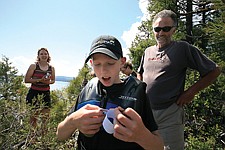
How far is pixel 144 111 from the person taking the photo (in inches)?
43.3

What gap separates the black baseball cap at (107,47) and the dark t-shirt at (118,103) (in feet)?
0.50

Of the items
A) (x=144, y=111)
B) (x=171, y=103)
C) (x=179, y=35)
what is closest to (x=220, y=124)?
(x=179, y=35)

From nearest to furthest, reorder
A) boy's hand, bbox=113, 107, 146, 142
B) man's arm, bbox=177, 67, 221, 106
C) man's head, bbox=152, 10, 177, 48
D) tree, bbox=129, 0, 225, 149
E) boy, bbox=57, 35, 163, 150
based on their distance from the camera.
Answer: boy's hand, bbox=113, 107, 146, 142 < boy, bbox=57, 35, 163, 150 < man's arm, bbox=177, 67, 221, 106 < man's head, bbox=152, 10, 177, 48 < tree, bbox=129, 0, 225, 149

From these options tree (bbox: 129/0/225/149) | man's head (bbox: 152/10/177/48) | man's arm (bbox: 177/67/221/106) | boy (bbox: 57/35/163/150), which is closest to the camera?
boy (bbox: 57/35/163/150)

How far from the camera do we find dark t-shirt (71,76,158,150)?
1.07 meters

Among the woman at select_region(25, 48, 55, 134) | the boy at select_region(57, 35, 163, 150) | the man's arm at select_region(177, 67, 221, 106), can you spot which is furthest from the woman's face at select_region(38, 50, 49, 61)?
the boy at select_region(57, 35, 163, 150)

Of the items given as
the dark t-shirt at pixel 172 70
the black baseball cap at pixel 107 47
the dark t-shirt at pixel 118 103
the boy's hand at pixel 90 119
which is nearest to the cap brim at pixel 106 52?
the black baseball cap at pixel 107 47

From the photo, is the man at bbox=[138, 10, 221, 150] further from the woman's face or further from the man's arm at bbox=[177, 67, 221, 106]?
the woman's face

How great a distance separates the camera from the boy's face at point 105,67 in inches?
42.6

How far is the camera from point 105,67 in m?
→ 1.08

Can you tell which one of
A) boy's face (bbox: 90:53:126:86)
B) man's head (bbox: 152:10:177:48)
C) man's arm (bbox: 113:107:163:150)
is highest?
man's head (bbox: 152:10:177:48)

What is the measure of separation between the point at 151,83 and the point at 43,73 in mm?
2033

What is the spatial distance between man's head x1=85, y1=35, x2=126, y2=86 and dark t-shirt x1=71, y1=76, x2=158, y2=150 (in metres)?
0.06

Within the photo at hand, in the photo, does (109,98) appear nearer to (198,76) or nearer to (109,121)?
(109,121)
